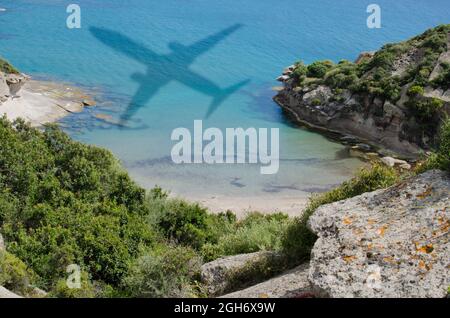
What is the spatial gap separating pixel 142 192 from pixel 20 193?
16.0 ft

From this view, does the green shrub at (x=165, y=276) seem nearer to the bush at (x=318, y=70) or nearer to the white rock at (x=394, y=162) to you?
the white rock at (x=394, y=162)

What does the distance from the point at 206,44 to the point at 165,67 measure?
9.18m

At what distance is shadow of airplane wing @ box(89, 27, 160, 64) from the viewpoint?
67.4 meters

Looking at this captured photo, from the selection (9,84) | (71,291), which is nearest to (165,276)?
(71,291)

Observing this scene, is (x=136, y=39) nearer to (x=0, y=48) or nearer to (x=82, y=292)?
(x=0, y=48)

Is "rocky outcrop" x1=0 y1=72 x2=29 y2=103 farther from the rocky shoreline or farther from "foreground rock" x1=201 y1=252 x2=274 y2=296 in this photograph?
"foreground rock" x1=201 y1=252 x2=274 y2=296

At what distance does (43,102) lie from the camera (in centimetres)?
5006

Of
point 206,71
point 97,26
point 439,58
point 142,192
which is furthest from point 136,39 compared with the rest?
point 142,192

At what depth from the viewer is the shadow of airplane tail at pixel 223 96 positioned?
54775 mm

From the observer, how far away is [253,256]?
17.2m

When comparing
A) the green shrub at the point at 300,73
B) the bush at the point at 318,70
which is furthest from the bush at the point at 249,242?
the bush at the point at 318,70

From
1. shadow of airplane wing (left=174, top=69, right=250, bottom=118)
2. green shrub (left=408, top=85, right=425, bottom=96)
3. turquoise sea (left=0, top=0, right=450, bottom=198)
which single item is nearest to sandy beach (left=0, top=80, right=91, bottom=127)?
turquoise sea (left=0, top=0, right=450, bottom=198)

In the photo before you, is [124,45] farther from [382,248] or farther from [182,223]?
[382,248]

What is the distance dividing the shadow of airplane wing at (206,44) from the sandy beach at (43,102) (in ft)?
59.4
